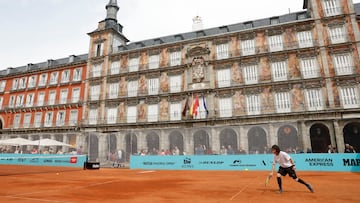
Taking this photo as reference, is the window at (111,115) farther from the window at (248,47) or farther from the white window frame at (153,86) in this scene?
the window at (248,47)

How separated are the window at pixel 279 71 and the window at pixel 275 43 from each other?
1.62m

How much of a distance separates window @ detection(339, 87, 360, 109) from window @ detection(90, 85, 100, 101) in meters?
27.3

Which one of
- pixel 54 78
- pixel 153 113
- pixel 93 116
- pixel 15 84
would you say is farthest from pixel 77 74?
pixel 153 113

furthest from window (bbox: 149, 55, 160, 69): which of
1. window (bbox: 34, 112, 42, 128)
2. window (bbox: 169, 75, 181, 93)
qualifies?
window (bbox: 34, 112, 42, 128)

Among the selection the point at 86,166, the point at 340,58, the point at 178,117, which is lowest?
the point at 86,166

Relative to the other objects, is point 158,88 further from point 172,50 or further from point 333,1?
point 333,1

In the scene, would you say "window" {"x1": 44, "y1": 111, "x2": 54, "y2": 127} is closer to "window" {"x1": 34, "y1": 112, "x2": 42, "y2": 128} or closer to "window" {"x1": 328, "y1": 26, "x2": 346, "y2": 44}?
"window" {"x1": 34, "y1": 112, "x2": 42, "y2": 128}

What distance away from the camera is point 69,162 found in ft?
70.9

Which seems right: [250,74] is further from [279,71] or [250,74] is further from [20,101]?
[20,101]

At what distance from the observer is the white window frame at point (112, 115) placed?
29042mm

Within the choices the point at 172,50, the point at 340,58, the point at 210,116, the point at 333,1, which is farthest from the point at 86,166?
the point at 333,1

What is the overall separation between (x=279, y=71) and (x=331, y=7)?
8.25 m

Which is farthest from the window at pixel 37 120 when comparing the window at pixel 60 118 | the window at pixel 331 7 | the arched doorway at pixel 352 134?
the window at pixel 331 7

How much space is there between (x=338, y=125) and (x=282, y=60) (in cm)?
800
